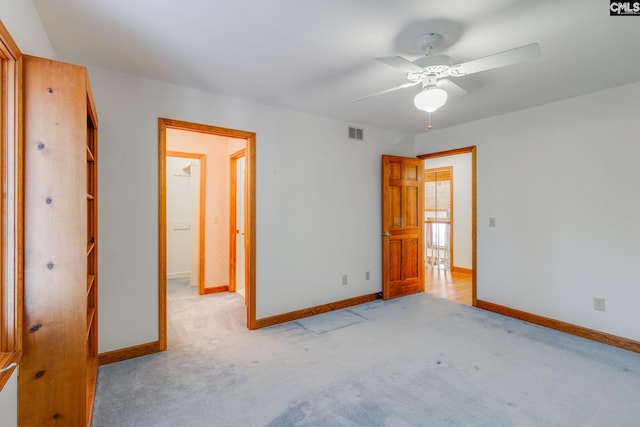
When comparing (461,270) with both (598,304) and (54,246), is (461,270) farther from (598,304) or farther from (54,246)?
(54,246)

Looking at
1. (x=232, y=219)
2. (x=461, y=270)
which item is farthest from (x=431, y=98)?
(x=461, y=270)

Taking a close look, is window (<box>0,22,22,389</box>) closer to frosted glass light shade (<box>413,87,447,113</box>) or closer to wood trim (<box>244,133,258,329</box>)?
wood trim (<box>244,133,258,329</box>)

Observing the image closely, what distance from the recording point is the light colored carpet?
1.96 m

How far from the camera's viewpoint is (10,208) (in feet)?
4.61

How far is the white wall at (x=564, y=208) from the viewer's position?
2945 mm

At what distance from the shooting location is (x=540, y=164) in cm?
351

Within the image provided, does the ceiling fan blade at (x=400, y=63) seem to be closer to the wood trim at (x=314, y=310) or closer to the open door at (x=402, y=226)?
the open door at (x=402, y=226)

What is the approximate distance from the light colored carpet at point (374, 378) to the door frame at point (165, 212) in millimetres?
285

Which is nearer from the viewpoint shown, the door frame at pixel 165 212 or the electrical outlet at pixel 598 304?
the door frame at pixel 165 212

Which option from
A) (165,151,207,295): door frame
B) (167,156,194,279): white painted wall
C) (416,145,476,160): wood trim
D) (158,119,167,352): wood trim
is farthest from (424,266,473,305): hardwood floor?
(167,156,194,279): white painted wall

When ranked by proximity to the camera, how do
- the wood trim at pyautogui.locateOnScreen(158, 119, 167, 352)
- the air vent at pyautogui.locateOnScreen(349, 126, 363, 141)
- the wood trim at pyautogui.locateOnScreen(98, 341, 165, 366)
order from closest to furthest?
the wood trim at pyautogui.locateOnScreen(98, 341, 165, 366), the wood trim at pyautogui.locateOnScreen(158, 119, 167, 352), the air vent at pyautogui.locateOnScreen(349, 126, 363, 141)

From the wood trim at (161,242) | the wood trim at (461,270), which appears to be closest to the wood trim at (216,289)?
the wood trim at (161,242)

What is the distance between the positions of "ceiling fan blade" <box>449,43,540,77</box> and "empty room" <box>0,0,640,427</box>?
0.08 ft

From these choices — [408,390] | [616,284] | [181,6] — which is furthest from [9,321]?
[616,284]
